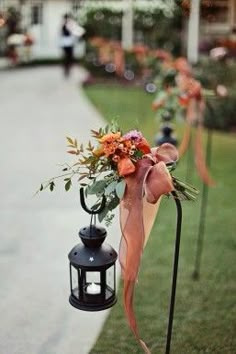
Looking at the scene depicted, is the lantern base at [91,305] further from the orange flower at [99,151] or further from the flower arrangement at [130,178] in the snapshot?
the orange flower at [99,151]

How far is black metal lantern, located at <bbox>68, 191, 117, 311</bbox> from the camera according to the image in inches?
142

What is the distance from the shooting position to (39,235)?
7469 millimetres

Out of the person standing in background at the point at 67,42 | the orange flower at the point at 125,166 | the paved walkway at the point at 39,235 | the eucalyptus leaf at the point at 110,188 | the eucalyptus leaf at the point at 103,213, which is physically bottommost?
the paved walkway at the point at 39,235

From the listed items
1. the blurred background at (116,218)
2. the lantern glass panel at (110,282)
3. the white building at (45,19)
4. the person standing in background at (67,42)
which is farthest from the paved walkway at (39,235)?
the white building at (45,19)

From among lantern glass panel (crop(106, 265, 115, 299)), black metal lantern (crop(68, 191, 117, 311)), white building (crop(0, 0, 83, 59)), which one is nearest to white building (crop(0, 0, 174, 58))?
white building (crop(0, 0, 83, 59))

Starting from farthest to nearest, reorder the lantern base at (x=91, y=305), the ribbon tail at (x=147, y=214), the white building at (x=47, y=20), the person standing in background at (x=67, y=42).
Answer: the white building at (x=47, y=20) → the person standing in background at (x=67, y=42) → the ribbon tail at (x=147, y=214) → the lantern base at (x=91, y=305)

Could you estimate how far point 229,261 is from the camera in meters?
6.66

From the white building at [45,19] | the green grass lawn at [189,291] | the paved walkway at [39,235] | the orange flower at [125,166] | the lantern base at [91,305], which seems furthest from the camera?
the white building at [45,19]

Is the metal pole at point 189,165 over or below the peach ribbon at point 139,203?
below

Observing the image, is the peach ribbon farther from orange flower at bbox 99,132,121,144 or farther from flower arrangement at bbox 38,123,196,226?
orange flower at bbox 99,132,121,144

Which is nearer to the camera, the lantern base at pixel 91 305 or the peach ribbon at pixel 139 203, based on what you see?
the peach ribbon at pixel 139 203

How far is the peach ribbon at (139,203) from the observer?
3.49 meters

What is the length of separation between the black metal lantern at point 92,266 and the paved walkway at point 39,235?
1181mm

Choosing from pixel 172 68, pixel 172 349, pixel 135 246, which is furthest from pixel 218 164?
pixel 135 246
